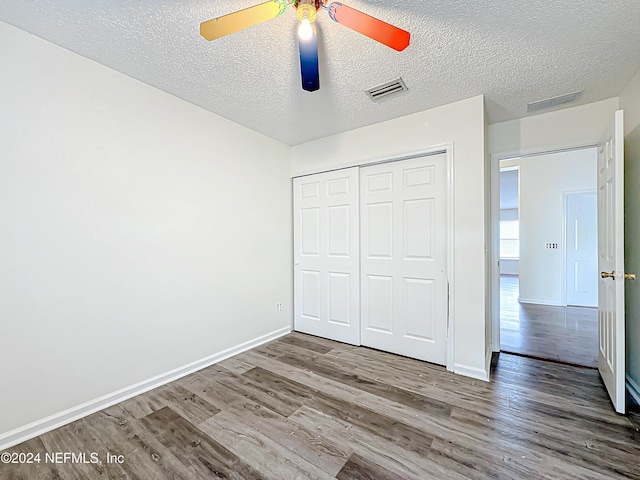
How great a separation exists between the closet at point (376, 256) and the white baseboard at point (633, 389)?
128 centimetres

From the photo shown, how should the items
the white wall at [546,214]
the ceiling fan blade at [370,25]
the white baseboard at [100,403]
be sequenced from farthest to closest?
1. the white wall at [546,214]
2. the white baseboard at [100,403]
3. the ceiling fan blade at [370,25]

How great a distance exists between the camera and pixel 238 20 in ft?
4.24

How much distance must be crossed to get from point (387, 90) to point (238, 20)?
141cm

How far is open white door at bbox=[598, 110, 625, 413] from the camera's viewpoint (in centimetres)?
183

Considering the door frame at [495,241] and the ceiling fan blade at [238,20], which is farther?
the door frame at [495,241]

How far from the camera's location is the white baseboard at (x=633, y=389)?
1.99 m

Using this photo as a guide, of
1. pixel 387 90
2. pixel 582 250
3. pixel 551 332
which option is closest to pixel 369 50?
pixel 387 90

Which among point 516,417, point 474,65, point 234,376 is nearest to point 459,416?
point 516,417

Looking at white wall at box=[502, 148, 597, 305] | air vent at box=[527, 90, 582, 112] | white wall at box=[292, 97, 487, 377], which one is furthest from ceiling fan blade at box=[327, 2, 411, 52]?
white wall at box=[502, 148, 597, 305]

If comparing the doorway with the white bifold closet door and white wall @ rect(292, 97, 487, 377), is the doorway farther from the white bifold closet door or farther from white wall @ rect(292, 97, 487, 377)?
the white bifold closet door

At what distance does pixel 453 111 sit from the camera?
8.21 feet

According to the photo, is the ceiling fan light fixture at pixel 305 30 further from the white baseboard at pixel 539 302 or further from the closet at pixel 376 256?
the white baseboard at pixel 539 302

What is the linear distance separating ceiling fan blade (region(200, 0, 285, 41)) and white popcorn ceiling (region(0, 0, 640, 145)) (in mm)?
270

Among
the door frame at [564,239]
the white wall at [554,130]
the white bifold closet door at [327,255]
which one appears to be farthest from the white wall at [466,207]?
the door frame at [564,239]
